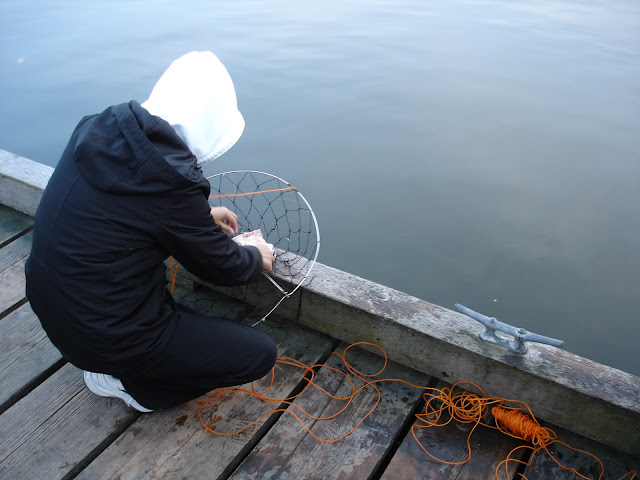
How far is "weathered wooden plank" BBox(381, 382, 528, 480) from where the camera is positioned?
1.92m


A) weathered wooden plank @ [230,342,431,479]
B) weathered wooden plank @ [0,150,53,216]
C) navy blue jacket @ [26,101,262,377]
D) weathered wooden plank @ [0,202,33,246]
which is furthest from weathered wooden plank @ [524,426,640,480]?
weathered wooden plank @ [0,202,33,246]

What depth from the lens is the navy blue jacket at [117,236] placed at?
155 cm

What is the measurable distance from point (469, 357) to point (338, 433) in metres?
0.62

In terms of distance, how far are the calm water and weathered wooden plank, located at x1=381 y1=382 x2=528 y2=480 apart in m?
2.03

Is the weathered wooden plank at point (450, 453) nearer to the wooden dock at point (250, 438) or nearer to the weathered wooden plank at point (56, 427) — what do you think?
the wooden dock at point (250, 438)

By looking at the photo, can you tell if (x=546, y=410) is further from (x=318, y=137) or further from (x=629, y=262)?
(x=318, y=137)

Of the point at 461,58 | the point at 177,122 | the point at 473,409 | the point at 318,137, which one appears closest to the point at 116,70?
the point at 318,137

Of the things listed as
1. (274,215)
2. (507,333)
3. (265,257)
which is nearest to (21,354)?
(265,257)

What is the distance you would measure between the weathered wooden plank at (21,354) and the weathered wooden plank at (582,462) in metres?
2.13

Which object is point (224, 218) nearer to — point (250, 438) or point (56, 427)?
point (250, 438)

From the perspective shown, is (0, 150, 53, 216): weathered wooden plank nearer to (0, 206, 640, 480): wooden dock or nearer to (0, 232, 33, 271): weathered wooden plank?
(0, 232, 33, 271): weathered wooden plank

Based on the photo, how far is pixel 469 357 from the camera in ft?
6.81

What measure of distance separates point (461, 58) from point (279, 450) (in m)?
7.13

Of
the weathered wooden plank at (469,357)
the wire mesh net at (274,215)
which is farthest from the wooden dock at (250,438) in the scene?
the wire mesh net at (274,215)
